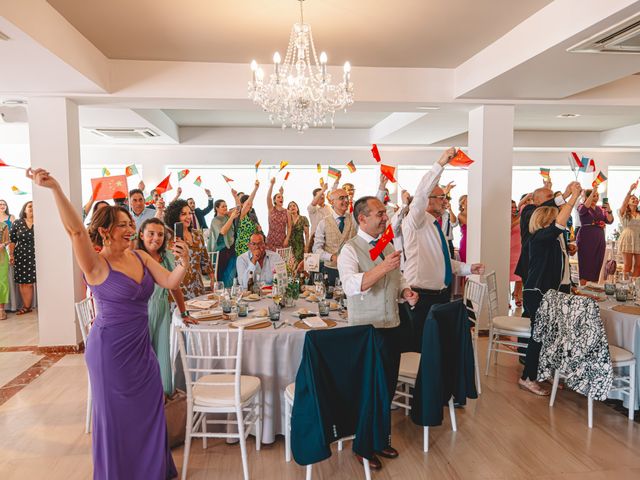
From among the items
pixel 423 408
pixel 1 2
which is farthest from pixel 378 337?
pixel 1 2

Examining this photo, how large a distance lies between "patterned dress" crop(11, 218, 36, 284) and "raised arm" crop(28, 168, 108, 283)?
561cm

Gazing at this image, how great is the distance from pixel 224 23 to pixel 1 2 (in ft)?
5.36

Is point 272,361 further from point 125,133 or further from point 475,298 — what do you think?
point 125,133

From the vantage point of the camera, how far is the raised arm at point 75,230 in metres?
1.92

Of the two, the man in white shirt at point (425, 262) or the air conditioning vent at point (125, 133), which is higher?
the air conditioning vent at point (125, 133)

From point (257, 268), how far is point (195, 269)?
1.93 ft

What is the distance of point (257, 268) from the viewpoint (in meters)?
4.52

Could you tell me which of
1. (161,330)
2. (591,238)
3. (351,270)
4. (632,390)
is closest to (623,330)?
(632,390)

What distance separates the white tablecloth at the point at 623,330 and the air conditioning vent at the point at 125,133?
7349 mm

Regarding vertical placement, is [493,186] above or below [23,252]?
above

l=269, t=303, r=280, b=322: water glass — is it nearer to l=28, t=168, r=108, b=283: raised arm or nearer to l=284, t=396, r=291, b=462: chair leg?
l=284, t=396, r=291, b=462: chair leg

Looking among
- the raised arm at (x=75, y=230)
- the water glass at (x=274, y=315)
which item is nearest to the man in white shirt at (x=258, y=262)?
the water glass at (x=274, y=315)

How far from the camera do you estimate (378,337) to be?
2.51 meters

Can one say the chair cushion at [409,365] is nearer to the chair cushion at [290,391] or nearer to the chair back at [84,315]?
the chair cushion at [290,391]
